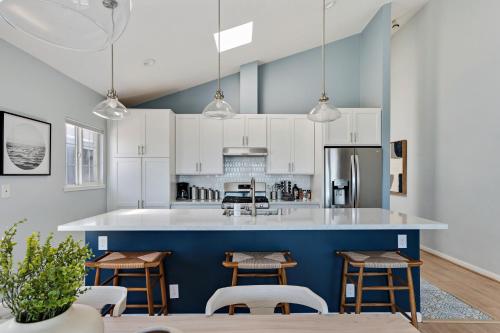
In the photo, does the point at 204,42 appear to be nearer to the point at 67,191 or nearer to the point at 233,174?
the point at 233,174

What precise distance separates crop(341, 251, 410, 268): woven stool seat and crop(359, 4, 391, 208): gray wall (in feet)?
7.11

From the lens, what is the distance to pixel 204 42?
3.91m

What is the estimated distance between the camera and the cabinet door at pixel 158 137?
4672 mm

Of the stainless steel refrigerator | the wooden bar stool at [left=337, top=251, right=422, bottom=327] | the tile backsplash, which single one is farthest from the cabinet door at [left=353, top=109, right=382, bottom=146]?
the wooden bar stool at [left=337, top=251, right=422, bottom=327]

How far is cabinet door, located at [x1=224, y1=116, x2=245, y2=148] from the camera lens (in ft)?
16.1

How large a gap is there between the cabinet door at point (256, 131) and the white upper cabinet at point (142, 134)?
1.25m

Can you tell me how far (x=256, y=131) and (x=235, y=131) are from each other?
1.12 ft

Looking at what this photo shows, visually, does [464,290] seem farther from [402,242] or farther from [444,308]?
[402,242]

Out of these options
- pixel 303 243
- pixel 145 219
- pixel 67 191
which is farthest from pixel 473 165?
pixel 67 191

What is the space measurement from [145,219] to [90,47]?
180 centimetres

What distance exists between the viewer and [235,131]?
4914 millimetres

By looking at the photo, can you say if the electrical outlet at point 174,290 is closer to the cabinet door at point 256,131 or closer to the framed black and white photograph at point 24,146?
the framed black and white photograph at point 24,146

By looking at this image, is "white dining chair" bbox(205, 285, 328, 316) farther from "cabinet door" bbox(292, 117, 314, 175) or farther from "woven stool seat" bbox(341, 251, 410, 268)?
"cabinet door" bbox(292, 117, 314, 175)

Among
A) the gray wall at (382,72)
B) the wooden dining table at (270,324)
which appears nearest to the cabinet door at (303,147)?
the gray wall at (382,72)
